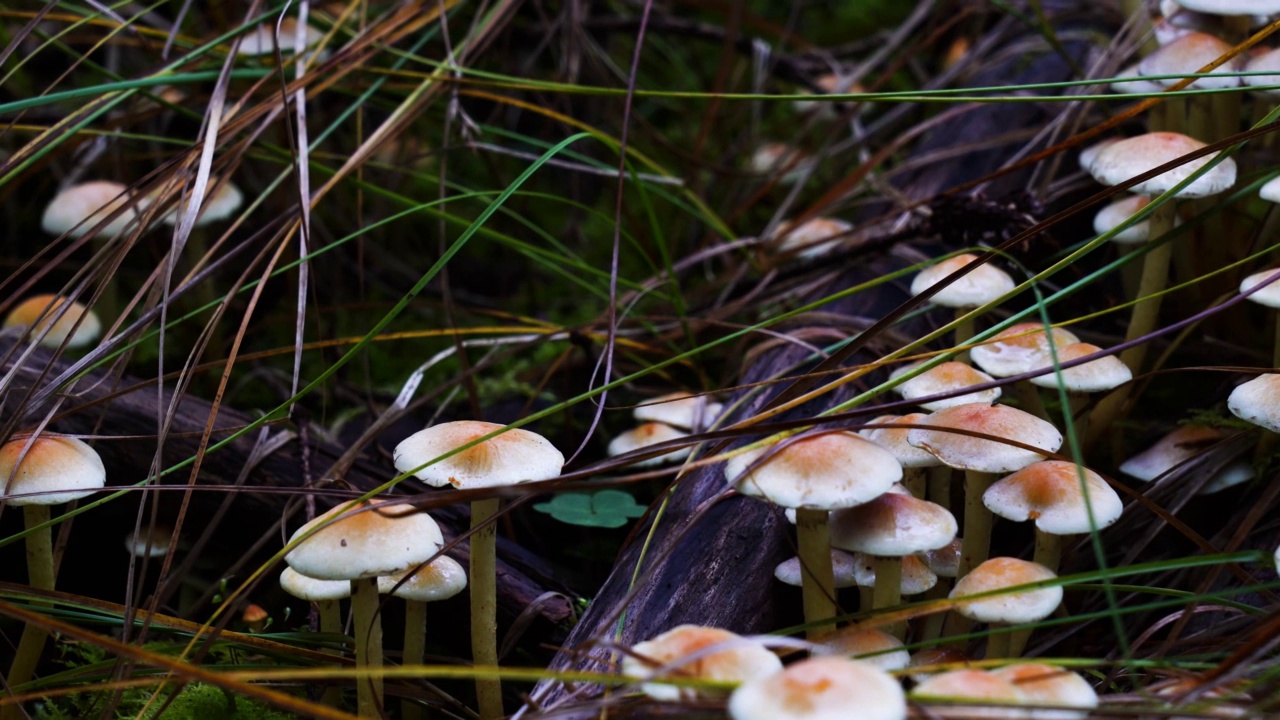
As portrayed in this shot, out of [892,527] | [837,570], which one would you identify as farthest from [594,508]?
[892,527]

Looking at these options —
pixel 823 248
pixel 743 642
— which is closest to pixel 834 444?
pixel 743 642

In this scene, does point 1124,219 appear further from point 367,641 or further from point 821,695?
point 367,641

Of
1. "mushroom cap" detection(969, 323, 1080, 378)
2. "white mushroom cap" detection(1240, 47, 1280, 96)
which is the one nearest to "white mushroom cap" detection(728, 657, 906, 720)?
"mushroom cap" detection(969, 323, 1080, 378)

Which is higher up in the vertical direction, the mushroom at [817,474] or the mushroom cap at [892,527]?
the mushroom at [817,474]

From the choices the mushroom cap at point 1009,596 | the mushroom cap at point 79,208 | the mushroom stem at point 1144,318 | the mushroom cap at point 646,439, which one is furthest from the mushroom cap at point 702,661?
the mushroom cap at point 79,208

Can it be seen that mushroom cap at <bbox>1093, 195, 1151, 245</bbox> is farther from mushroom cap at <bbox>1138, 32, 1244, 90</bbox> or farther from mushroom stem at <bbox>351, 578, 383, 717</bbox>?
mushroom stem at <bbox>351, 578, 383, 717</bbox>

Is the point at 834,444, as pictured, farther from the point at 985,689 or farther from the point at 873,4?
the point at 873,4

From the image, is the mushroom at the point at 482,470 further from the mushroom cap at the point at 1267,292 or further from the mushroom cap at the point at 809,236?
the mushroom cap at the point at 809,236
